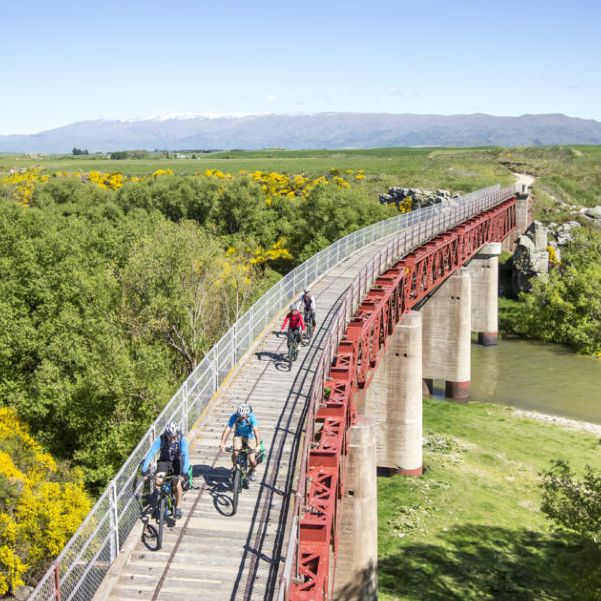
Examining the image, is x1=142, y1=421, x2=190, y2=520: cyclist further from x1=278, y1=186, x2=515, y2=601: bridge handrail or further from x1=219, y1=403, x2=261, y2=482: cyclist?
x1=278, y1=186, x2=515, y2=601: bridge handrail

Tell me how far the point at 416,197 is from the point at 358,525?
54968 mm

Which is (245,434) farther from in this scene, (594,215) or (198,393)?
(594,215)

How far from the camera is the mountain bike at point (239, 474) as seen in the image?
12031 mm

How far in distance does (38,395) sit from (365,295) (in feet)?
44.5

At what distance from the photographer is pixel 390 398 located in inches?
1168

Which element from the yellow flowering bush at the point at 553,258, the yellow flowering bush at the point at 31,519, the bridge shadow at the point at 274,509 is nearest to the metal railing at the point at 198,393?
the bridge shadow at the point at 274,509

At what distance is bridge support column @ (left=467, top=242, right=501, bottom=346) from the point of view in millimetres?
51219

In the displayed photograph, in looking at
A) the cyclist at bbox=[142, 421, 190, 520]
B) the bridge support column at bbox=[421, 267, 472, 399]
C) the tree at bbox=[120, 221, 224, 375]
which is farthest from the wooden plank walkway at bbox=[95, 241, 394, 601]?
the bridge support column at bbox=[421, 267, 472, 399]

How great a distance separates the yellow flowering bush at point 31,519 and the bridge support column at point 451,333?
2326 centimetres

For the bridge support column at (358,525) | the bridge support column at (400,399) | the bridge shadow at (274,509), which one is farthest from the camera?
the bridge support column at (400,399)

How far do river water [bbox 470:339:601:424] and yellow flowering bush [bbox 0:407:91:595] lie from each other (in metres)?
25.6

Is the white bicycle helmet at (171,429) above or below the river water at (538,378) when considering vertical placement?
above

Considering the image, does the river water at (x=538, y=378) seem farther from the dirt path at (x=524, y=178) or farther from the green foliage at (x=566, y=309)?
the dirt path at (x=524, y=178)

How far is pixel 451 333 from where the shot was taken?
135 feet
